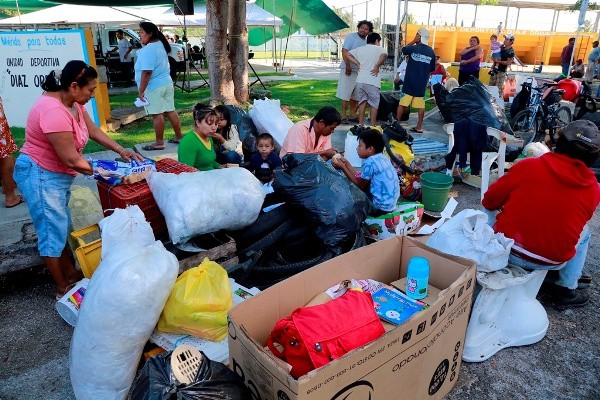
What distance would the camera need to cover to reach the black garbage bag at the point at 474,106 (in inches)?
224

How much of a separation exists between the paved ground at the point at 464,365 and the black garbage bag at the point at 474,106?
2.84 m

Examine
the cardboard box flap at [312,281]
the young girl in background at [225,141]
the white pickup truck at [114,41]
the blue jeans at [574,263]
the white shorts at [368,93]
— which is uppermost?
the white pickup truck at [114,41]

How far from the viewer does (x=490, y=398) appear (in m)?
2.40

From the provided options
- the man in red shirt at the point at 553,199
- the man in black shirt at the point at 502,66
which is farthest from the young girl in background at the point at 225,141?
the man in black shirt at the point at 502,66

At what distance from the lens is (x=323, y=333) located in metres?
1.72

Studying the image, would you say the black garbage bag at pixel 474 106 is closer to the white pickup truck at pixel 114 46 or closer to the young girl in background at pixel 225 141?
the young girl in background at pixel 225 141

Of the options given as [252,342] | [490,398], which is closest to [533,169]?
[490,398]

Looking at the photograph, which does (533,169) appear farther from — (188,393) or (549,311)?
(188,393)

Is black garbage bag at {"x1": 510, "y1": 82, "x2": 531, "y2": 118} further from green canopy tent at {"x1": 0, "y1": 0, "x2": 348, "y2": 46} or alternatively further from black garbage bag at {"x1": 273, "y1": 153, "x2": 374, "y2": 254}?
green canopy tent at {"x1": 0, "y1": 0, "x2": 348, "y2": 46}

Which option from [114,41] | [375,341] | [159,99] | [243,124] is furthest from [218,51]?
[114,41]

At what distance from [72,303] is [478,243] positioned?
100 inches

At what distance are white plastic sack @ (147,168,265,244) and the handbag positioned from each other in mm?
1127

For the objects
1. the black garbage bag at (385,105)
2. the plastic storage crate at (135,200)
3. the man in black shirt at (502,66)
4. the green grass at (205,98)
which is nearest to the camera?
the plastic storage crate at (135,200)

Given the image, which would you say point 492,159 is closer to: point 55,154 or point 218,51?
point 55,154
